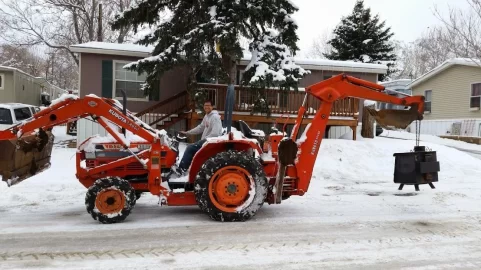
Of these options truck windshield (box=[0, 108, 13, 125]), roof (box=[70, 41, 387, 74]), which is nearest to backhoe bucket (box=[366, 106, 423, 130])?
roof (box=[70, 41, 387, 74])

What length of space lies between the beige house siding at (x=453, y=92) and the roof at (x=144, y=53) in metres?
9.65

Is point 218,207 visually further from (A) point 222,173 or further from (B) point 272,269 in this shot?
(B) point 272,269

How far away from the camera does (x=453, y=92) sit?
1005 inches

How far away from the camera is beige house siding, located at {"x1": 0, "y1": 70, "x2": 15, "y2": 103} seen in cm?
2462

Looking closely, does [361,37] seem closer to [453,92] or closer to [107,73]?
[453,92]

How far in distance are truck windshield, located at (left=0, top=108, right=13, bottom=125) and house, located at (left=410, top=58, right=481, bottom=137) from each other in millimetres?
22767

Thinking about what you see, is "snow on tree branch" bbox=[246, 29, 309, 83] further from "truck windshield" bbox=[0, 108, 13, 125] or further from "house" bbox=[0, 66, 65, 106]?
"house" bbox=[0, 66, 65, 106]

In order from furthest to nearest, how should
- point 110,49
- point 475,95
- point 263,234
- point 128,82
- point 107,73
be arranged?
point 475,95, point 128,82, point 107,73, point 110,49, point 263,234

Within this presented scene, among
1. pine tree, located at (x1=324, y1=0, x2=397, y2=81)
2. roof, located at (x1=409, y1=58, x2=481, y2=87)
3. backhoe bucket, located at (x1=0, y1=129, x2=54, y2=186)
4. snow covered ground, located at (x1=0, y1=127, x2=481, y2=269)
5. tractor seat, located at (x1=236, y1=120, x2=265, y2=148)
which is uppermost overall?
pine tree, located at (x1=324, y1=0, x2=397, y2=81)

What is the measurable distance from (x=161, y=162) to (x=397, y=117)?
4.09m

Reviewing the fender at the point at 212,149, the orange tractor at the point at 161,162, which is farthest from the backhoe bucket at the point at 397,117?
the fender at the point at 212,149

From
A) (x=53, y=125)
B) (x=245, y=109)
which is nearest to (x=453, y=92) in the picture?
(x=245, y=109)

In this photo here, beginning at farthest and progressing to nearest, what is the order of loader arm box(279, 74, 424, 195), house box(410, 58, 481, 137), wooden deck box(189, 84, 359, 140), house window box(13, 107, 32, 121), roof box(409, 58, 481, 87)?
house box(410, 58, 481, 137), roof box(409, 58, 481, 87), house window box(13, 107, 32, 121), wooden deck box(189, 84, 359, 140), loader arm box(279, 74, 424, 195)

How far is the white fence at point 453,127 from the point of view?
2358 cm
